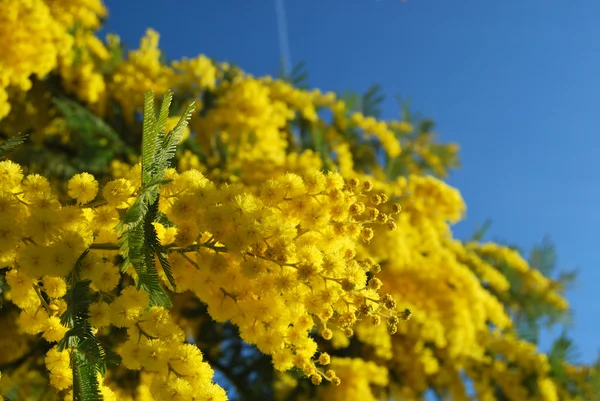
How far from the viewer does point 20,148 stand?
21.2 feet

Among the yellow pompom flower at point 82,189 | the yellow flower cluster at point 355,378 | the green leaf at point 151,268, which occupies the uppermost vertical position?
the yellow flower cluster at point 355,378

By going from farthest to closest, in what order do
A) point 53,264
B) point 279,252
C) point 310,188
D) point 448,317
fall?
point 448,317
point 310,188
point 279,252
point 53,264

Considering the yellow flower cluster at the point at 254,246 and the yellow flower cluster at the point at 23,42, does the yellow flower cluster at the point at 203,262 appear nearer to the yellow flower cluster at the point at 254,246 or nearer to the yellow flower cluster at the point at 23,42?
the yellow flower cluster at the point at 254,246

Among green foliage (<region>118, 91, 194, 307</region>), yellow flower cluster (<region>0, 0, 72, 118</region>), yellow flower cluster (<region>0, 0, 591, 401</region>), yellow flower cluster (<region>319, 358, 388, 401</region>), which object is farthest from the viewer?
yellow flower cluster (<region>319, 358, 388, 401</region>)

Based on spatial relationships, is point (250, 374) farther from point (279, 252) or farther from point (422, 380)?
point (279, 252)

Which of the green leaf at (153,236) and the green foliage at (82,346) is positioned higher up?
the green leaf at (153,236)

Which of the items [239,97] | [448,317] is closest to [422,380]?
[448,317]

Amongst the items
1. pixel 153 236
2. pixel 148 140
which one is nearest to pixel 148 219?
pixel 153 236

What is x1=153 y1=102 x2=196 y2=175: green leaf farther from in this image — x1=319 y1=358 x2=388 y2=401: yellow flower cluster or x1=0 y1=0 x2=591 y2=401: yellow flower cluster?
x1=319 y1=358 x2=388 y2=401: yellow flower cluster

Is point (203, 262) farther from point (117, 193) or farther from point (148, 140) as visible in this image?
point (148, 140)

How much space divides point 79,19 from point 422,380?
18.1 feet

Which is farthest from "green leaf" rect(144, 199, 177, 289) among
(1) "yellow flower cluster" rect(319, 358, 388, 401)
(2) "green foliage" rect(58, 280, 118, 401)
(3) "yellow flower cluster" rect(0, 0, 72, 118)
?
(1) "yellow flower cluster" rect(319, 358, 388, 401)

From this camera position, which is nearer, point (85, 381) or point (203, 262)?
point (85, 381)

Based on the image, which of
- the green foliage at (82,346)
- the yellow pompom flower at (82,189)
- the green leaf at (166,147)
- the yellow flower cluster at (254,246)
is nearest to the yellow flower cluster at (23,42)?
the yellow flower cluster at (254,246)
